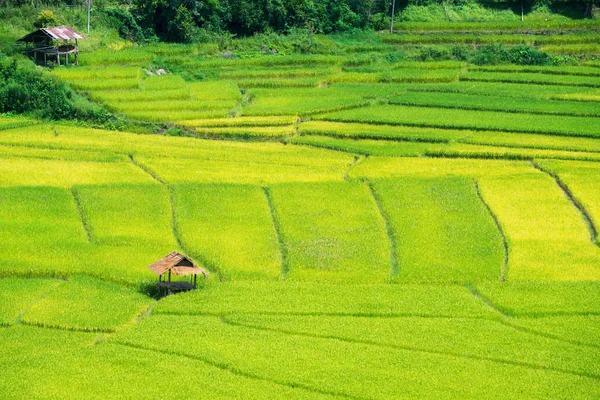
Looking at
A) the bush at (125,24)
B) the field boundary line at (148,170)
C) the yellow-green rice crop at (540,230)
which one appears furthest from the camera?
the bush at (125,24)

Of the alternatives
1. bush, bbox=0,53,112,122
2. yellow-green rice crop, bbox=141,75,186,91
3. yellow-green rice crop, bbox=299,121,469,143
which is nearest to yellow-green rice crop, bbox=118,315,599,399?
yellow-green rice crop, bbox=299,121,469,143

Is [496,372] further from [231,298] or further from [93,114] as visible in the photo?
→ [93,114]

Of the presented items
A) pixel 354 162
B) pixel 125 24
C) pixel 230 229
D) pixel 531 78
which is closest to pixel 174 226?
pixel 230 229

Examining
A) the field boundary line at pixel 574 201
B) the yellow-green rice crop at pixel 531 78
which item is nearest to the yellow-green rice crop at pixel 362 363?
the field boundary line at pixel 574 201

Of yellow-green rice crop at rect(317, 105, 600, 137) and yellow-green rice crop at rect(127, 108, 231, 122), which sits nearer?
yellow-green rice crop at rect(317, 105, 600, 137)

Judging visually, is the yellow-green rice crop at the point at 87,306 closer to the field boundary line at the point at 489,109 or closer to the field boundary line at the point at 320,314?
the field boundary line at the point at 320,314

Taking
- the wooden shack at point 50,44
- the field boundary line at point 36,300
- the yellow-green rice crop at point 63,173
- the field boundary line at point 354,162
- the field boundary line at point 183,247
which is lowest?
the field boundary line at point 36,300

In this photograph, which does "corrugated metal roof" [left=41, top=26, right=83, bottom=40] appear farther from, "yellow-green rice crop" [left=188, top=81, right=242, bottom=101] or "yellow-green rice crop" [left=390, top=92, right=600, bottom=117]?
"yellow-green rice crop" [left=390, top=92, right=600, bottom=117]
